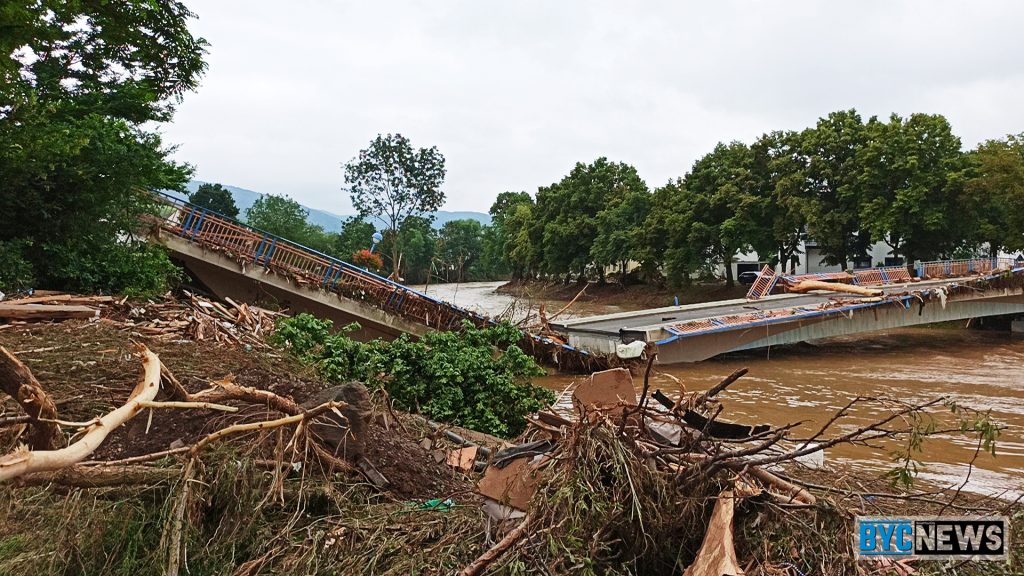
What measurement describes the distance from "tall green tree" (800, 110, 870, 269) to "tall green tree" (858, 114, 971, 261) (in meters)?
0.66

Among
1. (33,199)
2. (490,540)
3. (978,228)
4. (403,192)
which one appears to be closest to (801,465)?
(490,540)

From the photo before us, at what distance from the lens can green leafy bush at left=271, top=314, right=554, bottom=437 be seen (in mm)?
7891

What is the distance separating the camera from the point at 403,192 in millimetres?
52719

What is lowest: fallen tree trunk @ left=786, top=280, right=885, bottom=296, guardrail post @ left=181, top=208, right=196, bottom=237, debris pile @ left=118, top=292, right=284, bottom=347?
debris pile @ left=118, top=292, right=284, bottom=347

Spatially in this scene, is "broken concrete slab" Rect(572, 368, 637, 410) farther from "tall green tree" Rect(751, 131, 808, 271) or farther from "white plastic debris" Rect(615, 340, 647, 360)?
"tall green tree" Rect(751, 131, 808, 271)

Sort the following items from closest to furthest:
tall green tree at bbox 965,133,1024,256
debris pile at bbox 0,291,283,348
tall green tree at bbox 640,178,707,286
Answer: debris pile at bbox 0,291,283,348
tall green tree at bbox 965,133,1024,256
tall green tree at bbox 640,178,707,286

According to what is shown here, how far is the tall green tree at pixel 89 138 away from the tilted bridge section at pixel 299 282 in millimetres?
1263

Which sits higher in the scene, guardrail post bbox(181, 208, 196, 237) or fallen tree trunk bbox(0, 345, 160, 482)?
guardrail post bbox(181, 208, 196, 237)

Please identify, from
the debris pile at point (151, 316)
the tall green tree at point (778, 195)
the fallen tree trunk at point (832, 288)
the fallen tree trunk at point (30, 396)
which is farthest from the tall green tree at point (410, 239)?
the fallen tree trunk at point (30, 396)

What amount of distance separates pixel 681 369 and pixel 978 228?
17.9 meters

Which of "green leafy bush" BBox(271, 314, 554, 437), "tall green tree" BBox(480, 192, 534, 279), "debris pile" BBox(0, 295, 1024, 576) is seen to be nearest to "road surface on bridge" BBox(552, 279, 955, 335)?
"green leafy bush" BBox(271, 314, 554, 437)

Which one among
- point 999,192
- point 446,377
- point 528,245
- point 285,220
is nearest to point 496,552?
point 446,377

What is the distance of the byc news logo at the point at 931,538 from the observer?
2.70 m

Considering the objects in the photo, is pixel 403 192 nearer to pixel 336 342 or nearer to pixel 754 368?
pixel 754 368
